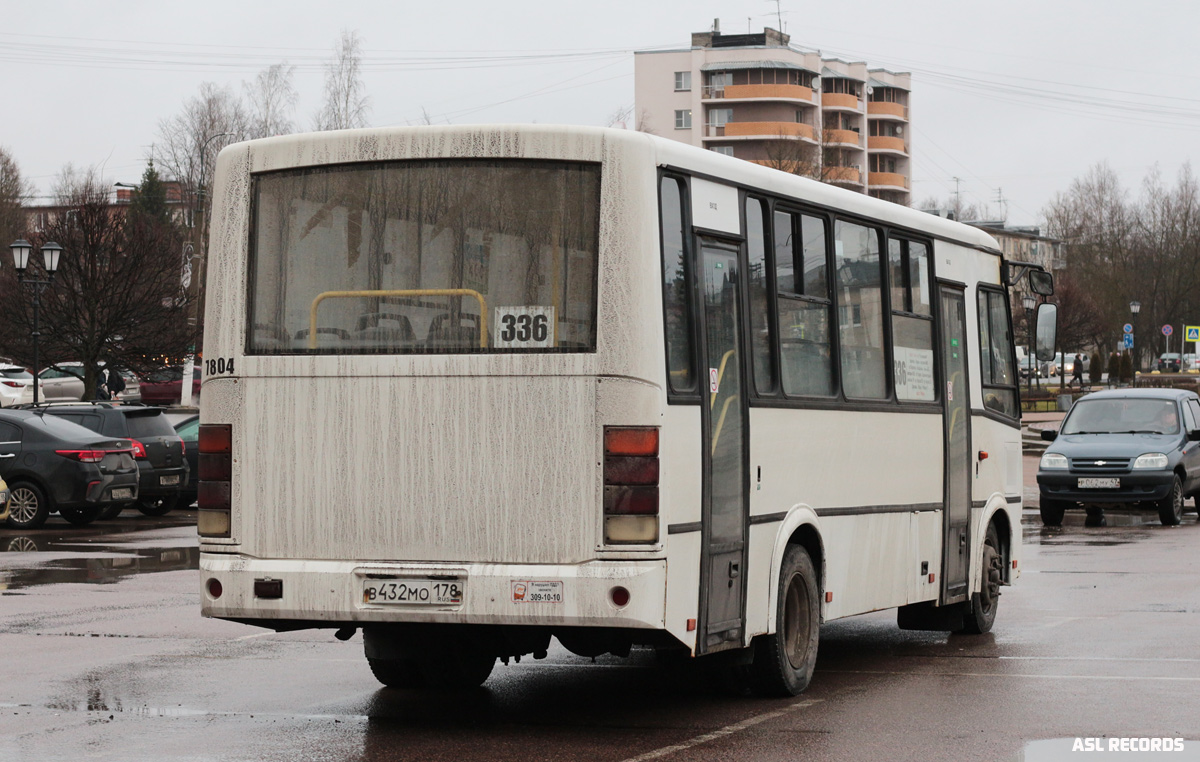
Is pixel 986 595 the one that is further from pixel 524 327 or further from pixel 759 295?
pixel 524 327

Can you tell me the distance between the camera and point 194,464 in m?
A: 28.7

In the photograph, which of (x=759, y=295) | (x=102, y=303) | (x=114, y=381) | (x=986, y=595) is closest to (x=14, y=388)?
(x=114, y=381)

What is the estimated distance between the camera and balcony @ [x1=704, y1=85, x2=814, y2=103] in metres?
124

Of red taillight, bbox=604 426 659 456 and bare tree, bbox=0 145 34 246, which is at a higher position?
bare tree, bbox=0 145 34 246

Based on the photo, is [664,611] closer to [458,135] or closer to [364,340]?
[364,340]

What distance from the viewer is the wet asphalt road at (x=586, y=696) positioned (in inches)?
321

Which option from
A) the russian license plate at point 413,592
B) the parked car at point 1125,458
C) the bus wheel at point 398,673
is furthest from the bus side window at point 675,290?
the parked car at point 1125,458

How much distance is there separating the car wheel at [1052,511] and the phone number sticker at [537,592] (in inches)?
675

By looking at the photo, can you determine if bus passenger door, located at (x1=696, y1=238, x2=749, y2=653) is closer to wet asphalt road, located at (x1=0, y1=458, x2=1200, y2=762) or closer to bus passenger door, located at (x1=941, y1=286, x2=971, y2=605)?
wet asphalt road, located at (x1=0, y1=458, x2=1200, y2=762)

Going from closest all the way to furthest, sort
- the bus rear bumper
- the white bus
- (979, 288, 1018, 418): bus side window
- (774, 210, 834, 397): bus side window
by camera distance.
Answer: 1. the bus rear bumper
2. the white bus
3. (774, 210, 834, 397): bus side window
4. (979, 288, 1018, 418): bus side window

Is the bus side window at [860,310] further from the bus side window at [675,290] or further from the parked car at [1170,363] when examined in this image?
the parked car at [1170,363]

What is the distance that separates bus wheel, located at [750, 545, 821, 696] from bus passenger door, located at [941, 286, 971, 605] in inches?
93.7

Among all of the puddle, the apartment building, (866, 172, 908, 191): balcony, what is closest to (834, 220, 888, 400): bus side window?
the puddle

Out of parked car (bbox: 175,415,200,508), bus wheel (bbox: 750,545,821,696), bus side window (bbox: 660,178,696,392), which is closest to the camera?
bus side window (bbox: 660,178,696,392)
